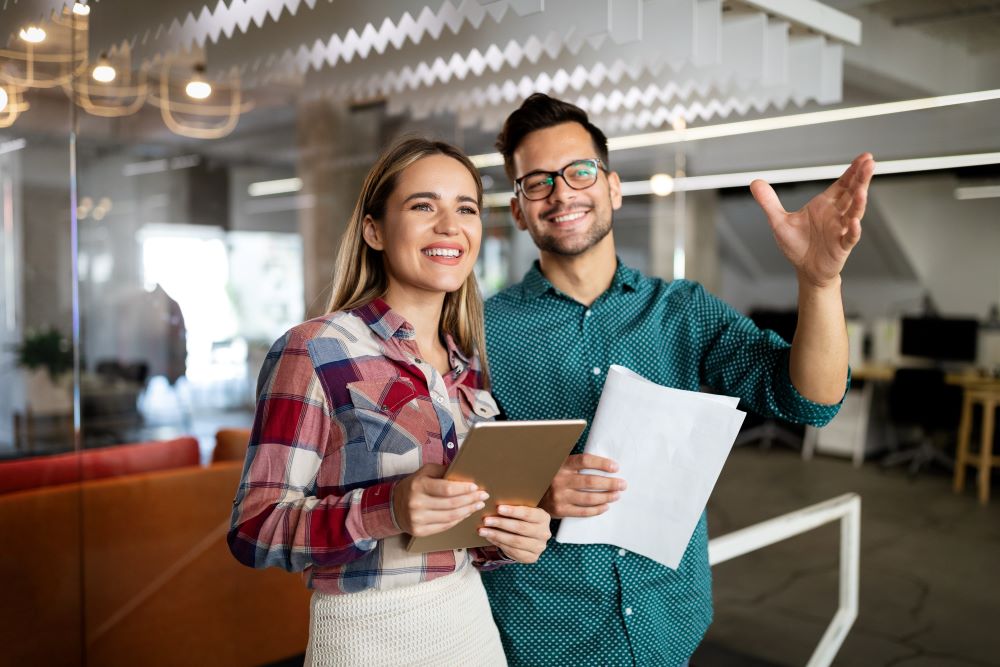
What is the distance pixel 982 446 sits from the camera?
4766mm

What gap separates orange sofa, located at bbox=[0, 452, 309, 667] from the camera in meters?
3.10

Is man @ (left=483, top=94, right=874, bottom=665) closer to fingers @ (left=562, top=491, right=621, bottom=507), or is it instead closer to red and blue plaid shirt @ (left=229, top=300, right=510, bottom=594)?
fingers @ (left=562, top=491, right=621, bottom=507)

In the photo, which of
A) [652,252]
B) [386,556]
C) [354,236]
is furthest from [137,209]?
[386,556]

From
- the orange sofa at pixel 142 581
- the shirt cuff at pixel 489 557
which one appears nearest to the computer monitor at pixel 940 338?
the orange sofa at pixel 142 581

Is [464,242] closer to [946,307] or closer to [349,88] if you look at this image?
[349,88]

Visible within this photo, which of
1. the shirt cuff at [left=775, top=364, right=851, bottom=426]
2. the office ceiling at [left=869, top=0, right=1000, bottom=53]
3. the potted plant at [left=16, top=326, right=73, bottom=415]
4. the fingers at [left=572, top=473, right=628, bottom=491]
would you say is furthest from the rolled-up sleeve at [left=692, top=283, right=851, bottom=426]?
the potted plant at [left=16, top=326, right=73, bottom=415]

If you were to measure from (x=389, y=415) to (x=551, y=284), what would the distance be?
65 centimetres

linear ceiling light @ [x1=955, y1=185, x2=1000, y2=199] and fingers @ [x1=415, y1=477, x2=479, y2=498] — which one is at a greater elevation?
linear ceiling light @ [x1=955, y1=185, x2=1000, y2=199]

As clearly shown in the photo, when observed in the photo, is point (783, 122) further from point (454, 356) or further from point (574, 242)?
point (454, 356)

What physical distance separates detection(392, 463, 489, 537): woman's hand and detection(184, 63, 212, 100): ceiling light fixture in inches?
194

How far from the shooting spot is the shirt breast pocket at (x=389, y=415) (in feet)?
4.35

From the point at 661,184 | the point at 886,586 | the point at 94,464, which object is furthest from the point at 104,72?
the point at 886,586

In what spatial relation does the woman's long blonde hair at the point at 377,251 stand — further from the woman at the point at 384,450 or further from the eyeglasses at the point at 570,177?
the eyeglasses at the point at 570,177

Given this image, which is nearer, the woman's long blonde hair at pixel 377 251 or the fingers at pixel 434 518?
the fingers at pixel 434 518
